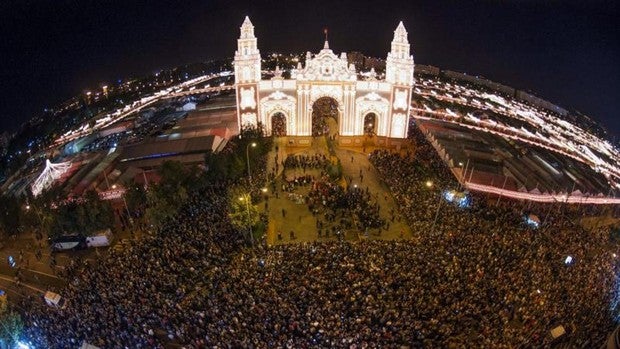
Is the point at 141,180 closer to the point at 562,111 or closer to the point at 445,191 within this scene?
the point at 445,191

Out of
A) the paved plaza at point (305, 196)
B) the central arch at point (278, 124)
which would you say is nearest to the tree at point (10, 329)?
the paved plaza at point (305, 196)

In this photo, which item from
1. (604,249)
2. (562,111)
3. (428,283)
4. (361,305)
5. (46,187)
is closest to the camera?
(361,305)

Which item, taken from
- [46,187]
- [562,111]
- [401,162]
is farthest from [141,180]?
[562,111]

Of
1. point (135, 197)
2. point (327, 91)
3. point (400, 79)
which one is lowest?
point (135, 197)

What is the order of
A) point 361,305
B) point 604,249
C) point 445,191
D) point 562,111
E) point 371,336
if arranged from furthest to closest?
1. point 562,111
2. point 445,191
3. point 604,249
4. point 361,305
5. point 371,336

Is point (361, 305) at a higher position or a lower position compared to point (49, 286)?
higher

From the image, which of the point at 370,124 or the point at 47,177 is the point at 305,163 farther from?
the point at 47,177

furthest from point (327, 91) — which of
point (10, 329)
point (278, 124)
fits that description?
point (10, 329)
